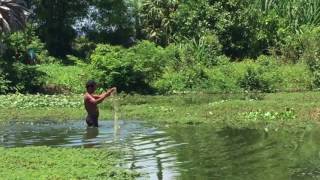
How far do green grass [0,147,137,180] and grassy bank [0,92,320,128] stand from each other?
6.51 meters

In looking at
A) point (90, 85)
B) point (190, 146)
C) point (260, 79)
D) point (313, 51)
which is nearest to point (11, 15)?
point (260, 79)

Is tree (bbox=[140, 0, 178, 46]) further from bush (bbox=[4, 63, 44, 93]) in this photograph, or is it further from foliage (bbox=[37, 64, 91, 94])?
bush (bbox=[4, 63, 44, 93])

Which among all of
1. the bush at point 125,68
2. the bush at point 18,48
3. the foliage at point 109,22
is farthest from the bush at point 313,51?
the foliage at point 109,22

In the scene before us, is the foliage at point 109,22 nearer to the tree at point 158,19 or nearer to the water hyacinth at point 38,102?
the tree at point 158,19

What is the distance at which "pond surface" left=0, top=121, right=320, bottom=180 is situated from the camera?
1122 cm

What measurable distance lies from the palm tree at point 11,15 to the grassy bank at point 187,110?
18.2ft

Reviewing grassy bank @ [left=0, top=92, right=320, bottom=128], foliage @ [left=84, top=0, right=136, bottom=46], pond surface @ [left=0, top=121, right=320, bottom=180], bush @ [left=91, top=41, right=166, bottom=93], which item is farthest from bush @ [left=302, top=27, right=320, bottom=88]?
foliage @ [left=84, top=0, right=136, bottom=46]

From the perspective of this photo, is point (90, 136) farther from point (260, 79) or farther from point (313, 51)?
point (313, 51)

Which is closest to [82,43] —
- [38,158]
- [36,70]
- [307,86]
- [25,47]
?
[25,47]

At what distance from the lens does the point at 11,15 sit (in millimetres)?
31234

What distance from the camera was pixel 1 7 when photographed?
31.0 m

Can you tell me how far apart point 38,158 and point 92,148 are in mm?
1935

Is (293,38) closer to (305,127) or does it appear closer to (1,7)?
(1,7)

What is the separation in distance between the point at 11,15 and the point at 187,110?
44.4 feet
